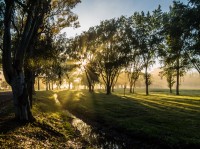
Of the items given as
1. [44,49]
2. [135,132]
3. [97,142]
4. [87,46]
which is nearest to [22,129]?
[97,142]

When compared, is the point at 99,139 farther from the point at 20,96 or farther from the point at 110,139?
the point at 20,96

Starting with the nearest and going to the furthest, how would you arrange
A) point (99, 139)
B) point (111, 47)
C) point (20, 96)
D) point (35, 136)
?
point (35, 136), point (99, 139), point (20, 96), point (111, 47)

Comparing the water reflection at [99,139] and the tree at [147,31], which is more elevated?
the tree at [147,31]

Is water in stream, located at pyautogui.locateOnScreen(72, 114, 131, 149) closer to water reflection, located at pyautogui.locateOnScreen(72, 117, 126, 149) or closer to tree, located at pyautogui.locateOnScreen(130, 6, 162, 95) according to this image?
water reflection, located at pyautogui.locateOnScreen(72, 117, 126, 149)

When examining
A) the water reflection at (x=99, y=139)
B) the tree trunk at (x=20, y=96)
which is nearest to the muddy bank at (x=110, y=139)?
the water reflection at (x=99, y=139)

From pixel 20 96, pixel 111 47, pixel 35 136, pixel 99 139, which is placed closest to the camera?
pixel 35 136

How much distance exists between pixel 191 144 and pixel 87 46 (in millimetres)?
67176

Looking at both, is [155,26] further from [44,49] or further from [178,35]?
[44,49]

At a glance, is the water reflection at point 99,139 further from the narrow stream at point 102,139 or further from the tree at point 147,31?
the tree at point 147,31

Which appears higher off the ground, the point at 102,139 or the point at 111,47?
the point at 111,47

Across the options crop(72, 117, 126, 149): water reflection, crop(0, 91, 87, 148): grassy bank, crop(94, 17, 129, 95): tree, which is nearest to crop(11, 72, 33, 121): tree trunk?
crop(0, 91, 87, 148): grassy bank

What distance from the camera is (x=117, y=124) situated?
2581 cm

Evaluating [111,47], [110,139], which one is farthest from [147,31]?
[110,139]

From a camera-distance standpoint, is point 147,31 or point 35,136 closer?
point 35,136
